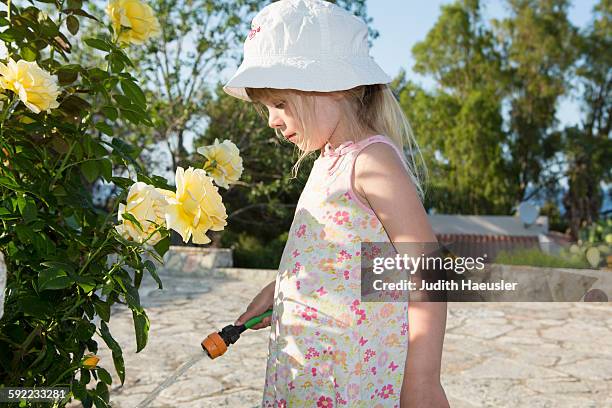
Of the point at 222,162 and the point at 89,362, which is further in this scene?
the point at 222,162

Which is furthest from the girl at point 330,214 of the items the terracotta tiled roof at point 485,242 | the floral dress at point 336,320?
the terracotta tiled roof at point 485,242

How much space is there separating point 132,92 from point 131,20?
0.55 feet

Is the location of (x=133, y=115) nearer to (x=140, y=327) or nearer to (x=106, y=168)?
(x=106, y=168)

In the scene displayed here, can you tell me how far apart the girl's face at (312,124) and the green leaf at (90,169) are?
398 millimetres

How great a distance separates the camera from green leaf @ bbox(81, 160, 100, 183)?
1297 millimetres

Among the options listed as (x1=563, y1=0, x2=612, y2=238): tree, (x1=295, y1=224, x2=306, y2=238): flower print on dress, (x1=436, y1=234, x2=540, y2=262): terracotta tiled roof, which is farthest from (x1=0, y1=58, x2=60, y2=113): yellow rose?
(x1=563, y1=0, x2=612, y2=238): tree

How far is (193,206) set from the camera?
3.43ft

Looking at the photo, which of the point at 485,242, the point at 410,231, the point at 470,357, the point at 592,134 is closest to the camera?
the point at 410,231

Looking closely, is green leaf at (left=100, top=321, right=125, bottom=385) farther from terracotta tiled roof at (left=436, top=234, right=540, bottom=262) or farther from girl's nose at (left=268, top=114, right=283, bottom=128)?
terracotta tiled roof at (left=436, top=234, right=540, bottom=262)

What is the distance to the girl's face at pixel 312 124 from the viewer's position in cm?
141

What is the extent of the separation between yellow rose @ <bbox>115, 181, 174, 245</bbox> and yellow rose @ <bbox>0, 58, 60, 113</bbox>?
0.28 metres

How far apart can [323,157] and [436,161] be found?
743 inches

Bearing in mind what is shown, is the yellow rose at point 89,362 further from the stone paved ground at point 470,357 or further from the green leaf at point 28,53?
the stone paved ground at point 470,357

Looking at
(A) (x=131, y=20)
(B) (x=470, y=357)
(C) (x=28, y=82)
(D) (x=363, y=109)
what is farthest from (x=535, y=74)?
(C) (x=28, y=82)
